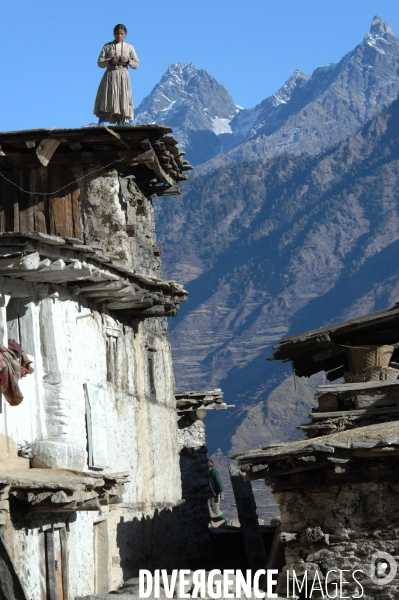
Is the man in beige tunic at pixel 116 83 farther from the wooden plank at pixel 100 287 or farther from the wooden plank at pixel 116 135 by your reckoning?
the wooden plank at pixel 100 287

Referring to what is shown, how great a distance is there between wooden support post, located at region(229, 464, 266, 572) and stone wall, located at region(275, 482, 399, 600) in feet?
22.5

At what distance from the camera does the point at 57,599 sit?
17234mm

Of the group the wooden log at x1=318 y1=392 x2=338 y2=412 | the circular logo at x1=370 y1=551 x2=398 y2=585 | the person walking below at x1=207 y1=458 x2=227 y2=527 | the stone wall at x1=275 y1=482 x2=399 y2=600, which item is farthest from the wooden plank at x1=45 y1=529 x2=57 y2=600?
the person walking below at x1=207 y1=458 x2=227 y2=527

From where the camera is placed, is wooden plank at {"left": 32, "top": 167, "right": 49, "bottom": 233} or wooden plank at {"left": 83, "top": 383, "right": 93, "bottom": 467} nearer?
wooden plank at {"left": 83, "top": 383, "right": 93, "bottom": 467}

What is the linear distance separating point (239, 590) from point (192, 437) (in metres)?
15.0

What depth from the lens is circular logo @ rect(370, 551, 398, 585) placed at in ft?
58.0

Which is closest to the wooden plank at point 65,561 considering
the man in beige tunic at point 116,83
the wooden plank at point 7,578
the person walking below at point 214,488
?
the wooden plank at point 7,578

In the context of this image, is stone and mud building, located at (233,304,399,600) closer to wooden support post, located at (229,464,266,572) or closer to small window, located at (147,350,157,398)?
small window, located at (147,350,157,398)

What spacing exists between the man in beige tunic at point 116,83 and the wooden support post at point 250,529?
7614 mm

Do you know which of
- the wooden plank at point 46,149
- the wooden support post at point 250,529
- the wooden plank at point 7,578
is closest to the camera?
the wooden plank at point 7,578

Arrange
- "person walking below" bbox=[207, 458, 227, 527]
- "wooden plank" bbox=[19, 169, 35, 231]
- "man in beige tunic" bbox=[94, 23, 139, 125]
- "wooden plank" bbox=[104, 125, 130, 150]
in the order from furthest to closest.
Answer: "person walking below" bbox=[207, 458, 227, 527] < "man in beige tunic" bbox=[94, 23, 139, 125] < "wooden plank" bbox=[19, 169, 35, 231] < "wooden plank" bbox=[104, 125, 130, 150]

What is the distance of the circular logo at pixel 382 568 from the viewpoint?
17.7m

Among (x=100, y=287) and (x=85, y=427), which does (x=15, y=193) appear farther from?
(x=85, y=427)

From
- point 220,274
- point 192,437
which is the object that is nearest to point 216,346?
point 220,274
